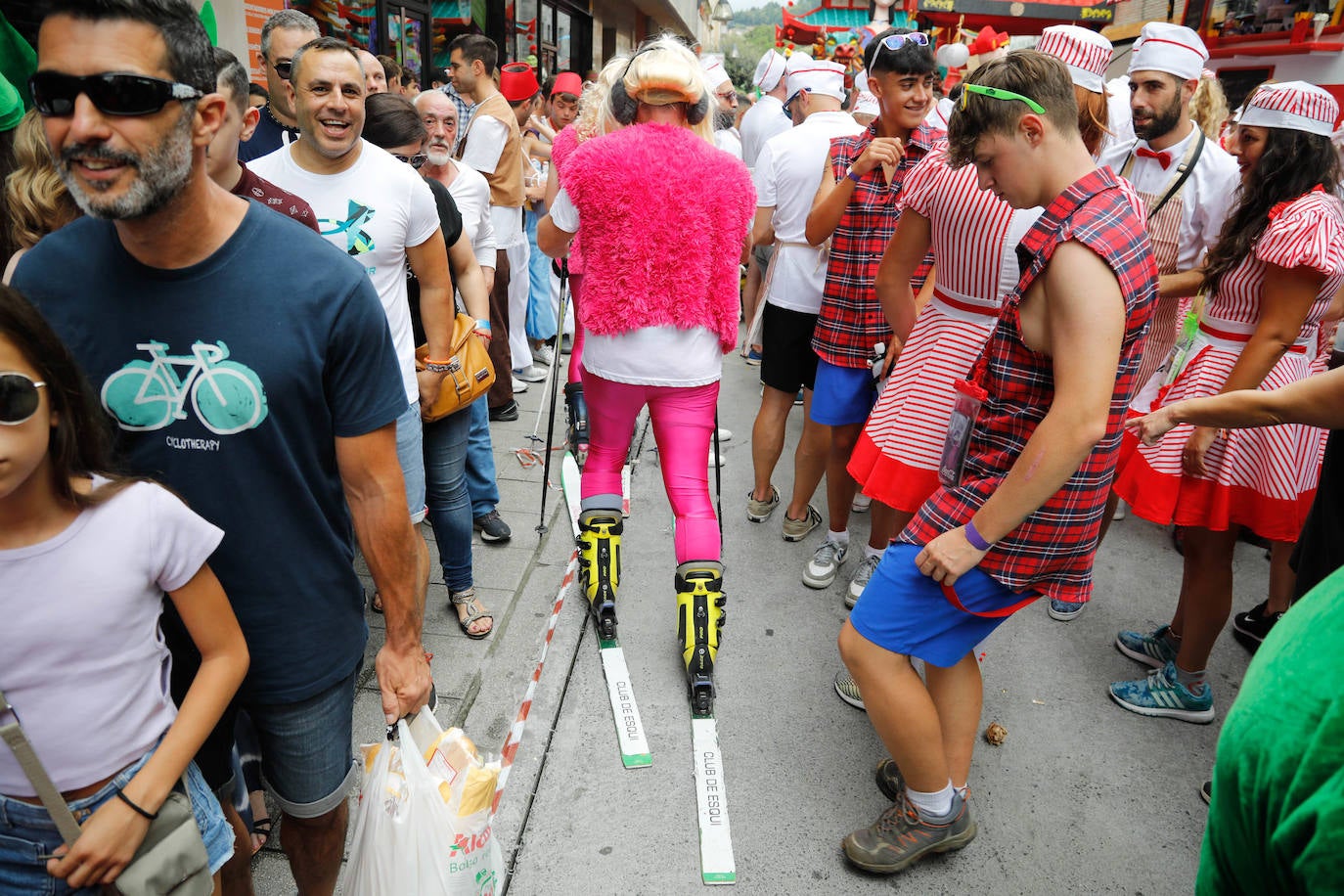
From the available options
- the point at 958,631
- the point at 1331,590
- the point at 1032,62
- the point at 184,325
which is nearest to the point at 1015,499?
the point at 958,631

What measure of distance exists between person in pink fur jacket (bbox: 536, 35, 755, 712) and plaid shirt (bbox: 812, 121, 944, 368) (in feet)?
2.81

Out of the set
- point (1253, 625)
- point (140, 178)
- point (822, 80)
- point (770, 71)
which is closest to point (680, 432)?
point (140, 178)

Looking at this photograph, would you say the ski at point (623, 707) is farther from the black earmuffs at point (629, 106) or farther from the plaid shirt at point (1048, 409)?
the black earmuffs at point (629, 106)

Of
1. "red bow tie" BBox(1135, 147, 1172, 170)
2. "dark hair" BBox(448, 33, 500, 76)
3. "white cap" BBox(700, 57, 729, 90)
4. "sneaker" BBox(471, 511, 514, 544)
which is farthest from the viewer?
"white cap" BBox(700, 57, 729, 90)

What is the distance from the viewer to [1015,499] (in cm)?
199

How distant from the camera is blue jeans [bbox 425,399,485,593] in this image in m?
3.33

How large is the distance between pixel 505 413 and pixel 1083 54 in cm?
377

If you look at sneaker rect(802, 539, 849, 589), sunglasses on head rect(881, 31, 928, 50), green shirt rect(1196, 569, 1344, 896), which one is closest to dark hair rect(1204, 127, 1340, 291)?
sunglasses on head rect(881, 31, 928, 50)

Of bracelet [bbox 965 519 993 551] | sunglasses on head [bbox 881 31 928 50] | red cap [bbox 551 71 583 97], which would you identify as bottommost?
bracelet [bbox 965 519 993 551]

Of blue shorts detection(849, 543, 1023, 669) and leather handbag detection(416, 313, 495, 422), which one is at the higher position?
leather handbag detection(416, 313, 495, 422)

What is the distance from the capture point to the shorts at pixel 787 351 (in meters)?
4.30

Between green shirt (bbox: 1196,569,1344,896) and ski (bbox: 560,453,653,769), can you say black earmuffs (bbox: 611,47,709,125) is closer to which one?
ski (bbox: 560,453,653,769)

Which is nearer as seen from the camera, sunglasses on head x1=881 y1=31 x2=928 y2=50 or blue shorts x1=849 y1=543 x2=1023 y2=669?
blue shorts x1=849 y1=543 x2=1023 y2=669

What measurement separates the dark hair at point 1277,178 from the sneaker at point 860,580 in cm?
175
